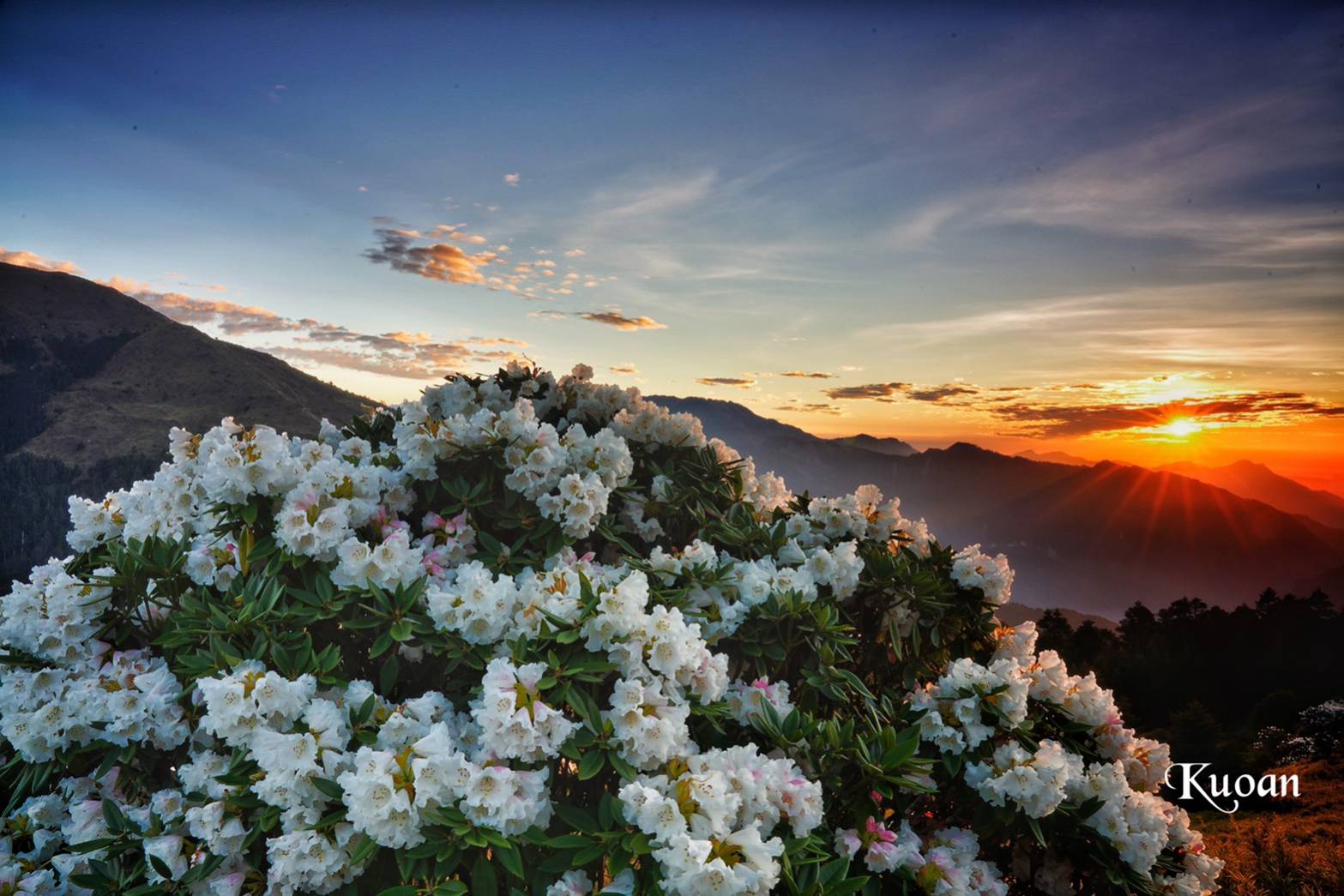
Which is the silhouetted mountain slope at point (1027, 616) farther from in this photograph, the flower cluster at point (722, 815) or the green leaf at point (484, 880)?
the green leaf at point (484, 880)

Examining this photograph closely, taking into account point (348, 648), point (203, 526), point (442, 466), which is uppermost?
point (442, 466)

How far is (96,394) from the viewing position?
191 feet

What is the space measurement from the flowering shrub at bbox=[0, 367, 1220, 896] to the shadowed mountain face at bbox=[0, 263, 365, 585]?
1704 inches

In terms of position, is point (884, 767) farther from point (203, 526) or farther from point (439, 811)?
point (203, 526)

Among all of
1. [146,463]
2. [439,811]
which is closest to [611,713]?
[439,811]

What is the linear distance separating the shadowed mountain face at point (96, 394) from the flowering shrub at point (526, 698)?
1704 inches

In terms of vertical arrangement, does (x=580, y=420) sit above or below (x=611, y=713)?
above

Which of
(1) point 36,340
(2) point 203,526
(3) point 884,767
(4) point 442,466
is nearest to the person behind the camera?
(3) point 884,767

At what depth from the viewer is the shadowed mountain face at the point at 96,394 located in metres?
46.2

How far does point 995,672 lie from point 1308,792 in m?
24.9

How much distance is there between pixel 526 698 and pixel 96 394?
232 feet

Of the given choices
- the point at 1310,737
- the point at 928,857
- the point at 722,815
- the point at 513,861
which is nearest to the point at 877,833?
the point at 928,857

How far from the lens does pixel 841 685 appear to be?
3.82 m

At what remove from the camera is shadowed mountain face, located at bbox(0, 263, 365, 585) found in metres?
46.2
